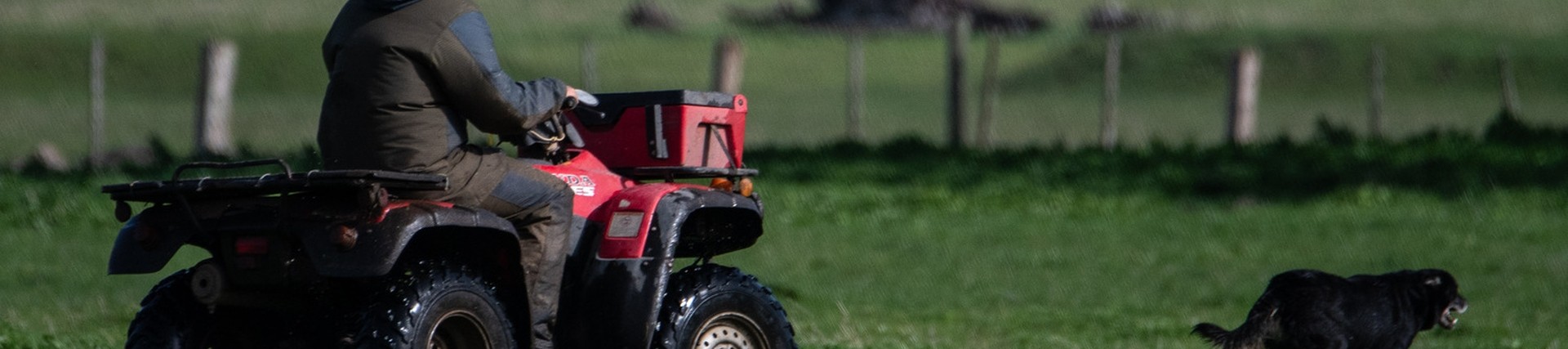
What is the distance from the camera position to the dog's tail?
879 cm

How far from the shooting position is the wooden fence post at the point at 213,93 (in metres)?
21.5

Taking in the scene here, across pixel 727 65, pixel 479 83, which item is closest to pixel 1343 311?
pixel 479 83

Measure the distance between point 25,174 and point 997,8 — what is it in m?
31.9

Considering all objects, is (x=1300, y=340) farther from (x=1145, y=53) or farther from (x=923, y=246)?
(x=1145, y=53)

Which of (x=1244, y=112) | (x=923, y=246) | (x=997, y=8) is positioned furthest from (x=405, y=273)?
(x=997, y=8)

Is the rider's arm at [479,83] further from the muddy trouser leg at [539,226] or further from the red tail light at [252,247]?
the red tail light at [252,247]

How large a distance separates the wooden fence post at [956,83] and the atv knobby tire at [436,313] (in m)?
16.3

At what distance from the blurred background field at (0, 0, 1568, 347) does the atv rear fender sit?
2799mm

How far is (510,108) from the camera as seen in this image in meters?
6.77

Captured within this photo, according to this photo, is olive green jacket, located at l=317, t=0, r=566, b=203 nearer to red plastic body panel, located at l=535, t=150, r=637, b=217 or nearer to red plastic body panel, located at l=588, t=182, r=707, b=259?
red plastic body panel, located at l=535, t=150, r=637, b=217

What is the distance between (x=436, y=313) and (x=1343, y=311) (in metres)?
4.18

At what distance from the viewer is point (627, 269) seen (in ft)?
23.6

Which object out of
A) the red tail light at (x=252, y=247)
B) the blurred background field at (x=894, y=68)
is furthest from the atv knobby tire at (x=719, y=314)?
the blurred background field at (x=894, y=68)

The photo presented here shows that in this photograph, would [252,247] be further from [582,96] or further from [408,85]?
[582,96]
